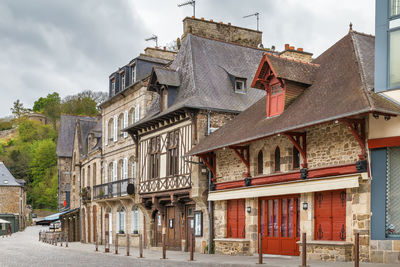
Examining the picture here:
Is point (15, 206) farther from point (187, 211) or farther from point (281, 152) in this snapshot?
point (281, 152)

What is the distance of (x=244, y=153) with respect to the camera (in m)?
19.6

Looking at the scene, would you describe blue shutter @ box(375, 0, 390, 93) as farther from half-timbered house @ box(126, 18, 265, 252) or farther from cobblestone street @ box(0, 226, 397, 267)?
half-timbered house @ box(126, 18, 265, 252)

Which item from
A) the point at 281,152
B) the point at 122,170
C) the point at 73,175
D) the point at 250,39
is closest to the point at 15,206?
the point at 73,175

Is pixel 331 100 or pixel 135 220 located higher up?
pixel 331 100

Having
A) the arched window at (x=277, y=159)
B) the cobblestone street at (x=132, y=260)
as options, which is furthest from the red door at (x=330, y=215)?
the arched window at (x=277, y=159)

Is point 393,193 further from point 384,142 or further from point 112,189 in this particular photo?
point 112,189

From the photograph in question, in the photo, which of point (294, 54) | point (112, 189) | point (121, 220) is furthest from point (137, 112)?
point (294, 54)

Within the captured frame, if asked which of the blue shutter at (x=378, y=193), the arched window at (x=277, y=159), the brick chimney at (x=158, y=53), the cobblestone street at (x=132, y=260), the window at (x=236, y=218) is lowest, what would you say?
the cobblestone street at (x=132, y=260)

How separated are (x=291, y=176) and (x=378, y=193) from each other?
3.47 m

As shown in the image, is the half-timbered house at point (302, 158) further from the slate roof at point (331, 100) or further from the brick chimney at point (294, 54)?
the brick chimney at point (294, 54)

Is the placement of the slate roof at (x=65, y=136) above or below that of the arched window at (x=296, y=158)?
above

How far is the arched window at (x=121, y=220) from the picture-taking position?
3006 centimetres

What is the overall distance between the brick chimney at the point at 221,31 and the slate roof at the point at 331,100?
808cm

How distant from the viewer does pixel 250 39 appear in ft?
94.6
